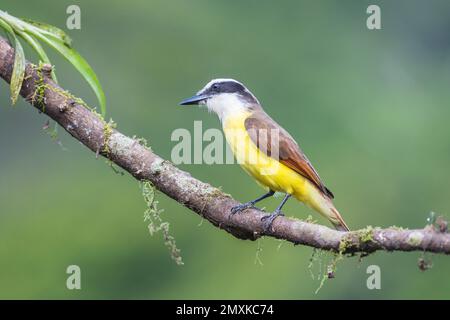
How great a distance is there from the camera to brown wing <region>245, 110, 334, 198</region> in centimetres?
559

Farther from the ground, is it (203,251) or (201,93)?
(203,251)

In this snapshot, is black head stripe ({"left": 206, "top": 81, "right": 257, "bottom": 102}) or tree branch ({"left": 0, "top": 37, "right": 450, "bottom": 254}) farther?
black head stripe ({"left": 206, "top": 81, "right": 257, "bottom": 102})

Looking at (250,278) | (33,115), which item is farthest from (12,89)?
(33,115)

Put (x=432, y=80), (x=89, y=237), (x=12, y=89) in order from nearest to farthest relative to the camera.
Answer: (x=12, y=89)
(x=89, y=237)
(x=432, y=80)

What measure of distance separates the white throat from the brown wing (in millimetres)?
252

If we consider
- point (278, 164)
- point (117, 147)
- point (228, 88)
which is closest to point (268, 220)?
point (117, 147)

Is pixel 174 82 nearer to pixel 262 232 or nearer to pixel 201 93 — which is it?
pixel 201 93

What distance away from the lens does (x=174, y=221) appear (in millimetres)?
12750

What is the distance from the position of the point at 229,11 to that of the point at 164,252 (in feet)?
20.1

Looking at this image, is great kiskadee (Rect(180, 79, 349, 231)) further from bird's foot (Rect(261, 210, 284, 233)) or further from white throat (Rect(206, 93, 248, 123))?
bird's foot (Rect(261, 210, 284, 233))

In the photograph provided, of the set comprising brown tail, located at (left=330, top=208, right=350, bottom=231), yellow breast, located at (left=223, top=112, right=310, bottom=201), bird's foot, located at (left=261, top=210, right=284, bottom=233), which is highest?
yellow breast, located at (left=223, top=112, right=310, bottom=201)

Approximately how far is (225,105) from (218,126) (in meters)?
4.98

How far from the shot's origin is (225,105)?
6.18m

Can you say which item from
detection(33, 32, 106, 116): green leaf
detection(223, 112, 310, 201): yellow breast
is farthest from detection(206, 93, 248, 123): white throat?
detection(33, 32, 106, 116): green leaf
